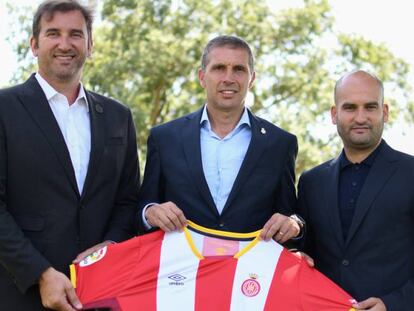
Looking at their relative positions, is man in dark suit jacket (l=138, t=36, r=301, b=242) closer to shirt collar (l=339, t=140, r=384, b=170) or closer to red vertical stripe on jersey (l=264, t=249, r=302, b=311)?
red vertical stripe on jersey (l=264, t=249, r=302, b=311)

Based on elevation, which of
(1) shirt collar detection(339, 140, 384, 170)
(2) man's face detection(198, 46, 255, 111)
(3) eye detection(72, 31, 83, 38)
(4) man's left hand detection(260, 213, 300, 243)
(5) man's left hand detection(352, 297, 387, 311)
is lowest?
(5) man's left hand detection(352, 297, 387, 311)

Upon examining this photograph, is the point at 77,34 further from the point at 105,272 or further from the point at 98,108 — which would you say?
the point at 105,272

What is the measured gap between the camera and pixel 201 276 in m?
4.94

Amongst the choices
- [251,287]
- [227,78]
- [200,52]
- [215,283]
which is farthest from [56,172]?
[200,52]

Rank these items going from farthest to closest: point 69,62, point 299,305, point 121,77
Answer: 1. point 121,77
2. point 69,62
3. point 299,305

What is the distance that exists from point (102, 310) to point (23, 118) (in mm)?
1347

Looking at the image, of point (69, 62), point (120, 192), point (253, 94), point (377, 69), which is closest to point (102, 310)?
point (120, 192)

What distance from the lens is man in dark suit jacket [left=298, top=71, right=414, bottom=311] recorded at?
195 inches

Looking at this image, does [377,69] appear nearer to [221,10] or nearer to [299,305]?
[221,10]

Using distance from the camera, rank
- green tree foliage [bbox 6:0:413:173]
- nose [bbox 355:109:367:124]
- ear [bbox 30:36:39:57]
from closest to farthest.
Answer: nose [bbox 355:109:367:124]
ear [bbox 30:36:39:57]
green tree foliage [bbox 6:0:413:173]

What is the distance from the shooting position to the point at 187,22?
790 inches

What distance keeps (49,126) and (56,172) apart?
310mm

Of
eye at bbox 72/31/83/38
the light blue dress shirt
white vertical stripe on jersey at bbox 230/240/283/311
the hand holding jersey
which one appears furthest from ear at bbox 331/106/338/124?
eye at bbox 72/31/83/38

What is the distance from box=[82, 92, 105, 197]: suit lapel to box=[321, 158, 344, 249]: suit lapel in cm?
159
